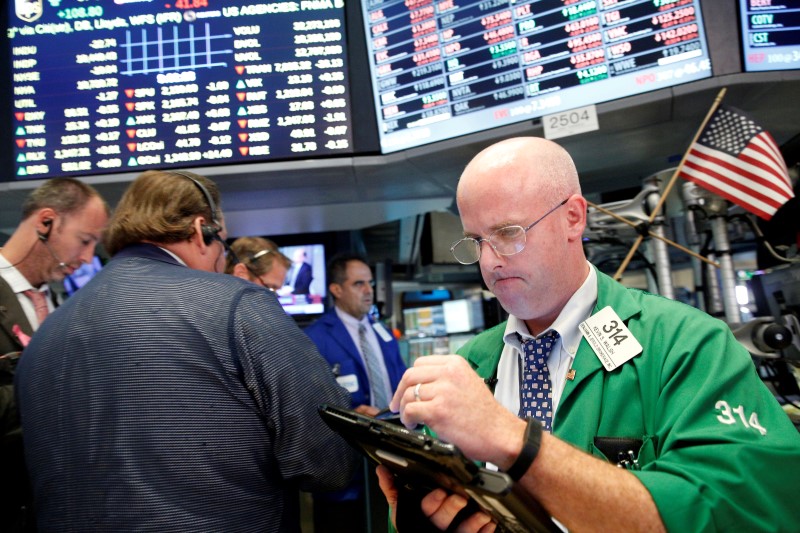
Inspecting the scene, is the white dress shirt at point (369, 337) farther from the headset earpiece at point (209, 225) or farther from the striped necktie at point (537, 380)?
the striped necktie at point (537, 380)

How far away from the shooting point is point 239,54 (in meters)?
2.73

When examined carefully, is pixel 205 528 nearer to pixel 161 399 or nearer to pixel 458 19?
pixel 161 399

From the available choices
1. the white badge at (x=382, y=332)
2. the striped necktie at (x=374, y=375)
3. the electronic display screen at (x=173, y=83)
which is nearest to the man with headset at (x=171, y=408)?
the electronic display screen at (x=173, y=83)

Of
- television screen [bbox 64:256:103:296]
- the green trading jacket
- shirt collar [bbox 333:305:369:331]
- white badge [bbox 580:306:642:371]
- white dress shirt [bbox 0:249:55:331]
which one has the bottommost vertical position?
the green trading jacket

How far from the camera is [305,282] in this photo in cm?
457

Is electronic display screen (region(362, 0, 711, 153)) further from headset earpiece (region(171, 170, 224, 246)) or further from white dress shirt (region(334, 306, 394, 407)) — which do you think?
white dress shirt (region(334, 306, 394, 407))

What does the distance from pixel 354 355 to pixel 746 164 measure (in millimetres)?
2216

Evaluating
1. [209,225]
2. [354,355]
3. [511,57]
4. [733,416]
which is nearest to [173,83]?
[209,225]

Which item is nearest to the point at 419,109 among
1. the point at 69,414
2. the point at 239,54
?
the point at 239,54

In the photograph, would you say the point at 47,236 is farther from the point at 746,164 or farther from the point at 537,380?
the point at 746,164

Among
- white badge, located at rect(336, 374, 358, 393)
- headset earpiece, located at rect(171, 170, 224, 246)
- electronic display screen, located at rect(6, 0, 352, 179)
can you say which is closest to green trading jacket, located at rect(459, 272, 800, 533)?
headset earpiece, located at rect(171, 170, 224, 246)

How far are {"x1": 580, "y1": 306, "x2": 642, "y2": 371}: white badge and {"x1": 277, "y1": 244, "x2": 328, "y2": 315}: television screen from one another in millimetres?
3473

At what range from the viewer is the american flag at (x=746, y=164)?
2.02 metres

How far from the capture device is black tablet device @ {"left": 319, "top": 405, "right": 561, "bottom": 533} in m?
0.71
